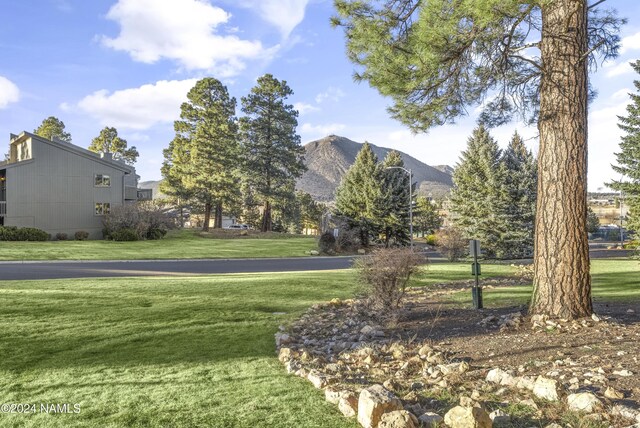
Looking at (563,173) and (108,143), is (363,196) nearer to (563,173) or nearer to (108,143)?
(563,173)

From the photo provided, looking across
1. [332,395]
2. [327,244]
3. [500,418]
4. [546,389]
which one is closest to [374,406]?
[332,395]

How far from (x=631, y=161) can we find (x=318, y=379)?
98.8ft

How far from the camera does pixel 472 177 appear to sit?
32.5m

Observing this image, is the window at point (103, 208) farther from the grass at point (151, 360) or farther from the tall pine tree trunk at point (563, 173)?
the tall pine tree trunk at point (563, 173)

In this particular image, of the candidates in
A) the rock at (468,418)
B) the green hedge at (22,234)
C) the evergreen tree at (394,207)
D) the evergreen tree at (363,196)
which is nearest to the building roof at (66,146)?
the green hedge at (22,234)

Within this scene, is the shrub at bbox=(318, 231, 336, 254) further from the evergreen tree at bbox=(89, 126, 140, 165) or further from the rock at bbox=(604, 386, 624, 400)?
the evergreen tree at bbox=(89, 126, 140, 165)

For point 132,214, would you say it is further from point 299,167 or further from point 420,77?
point 420,77

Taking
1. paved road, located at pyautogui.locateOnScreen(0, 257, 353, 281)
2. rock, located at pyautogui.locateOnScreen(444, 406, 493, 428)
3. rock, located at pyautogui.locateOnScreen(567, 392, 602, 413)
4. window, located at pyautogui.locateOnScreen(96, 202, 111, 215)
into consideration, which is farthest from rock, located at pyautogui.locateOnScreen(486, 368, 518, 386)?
window, located at pyautogui.locateOnScreen(96, 202, 111, 215)

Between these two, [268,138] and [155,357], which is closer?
[155,357]

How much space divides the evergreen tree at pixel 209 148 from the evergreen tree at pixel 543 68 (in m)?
40.0

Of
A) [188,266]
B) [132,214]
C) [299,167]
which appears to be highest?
[299,167]

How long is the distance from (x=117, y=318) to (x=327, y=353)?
426 centimetres

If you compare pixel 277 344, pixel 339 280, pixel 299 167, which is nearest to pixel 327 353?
pixel 277 344

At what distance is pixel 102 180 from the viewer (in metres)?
37.0
